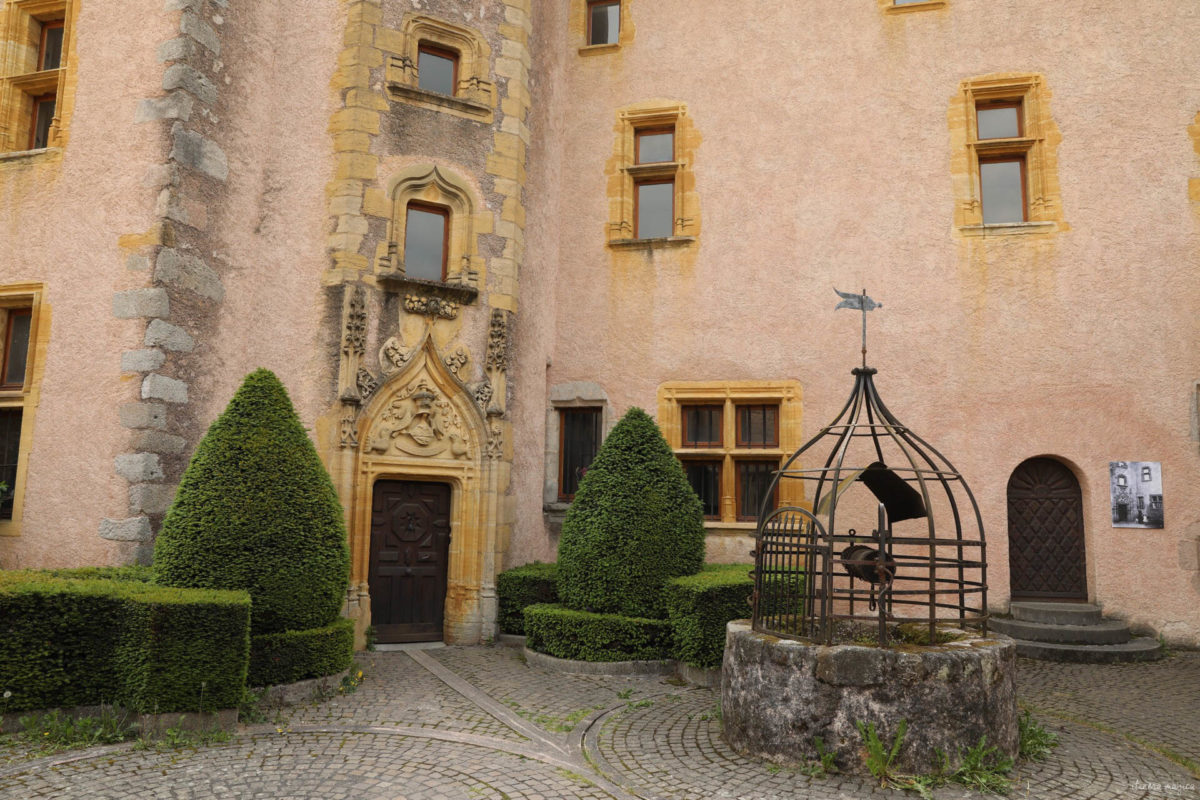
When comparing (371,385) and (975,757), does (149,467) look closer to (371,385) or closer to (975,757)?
(371,385)

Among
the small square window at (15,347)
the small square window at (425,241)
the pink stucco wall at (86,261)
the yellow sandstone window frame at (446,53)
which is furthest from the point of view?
the small square window at (425,241)

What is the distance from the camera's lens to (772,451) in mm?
10398

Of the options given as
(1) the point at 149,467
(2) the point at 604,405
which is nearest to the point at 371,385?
(1) the point at 149,467

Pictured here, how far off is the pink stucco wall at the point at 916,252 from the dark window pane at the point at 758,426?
1.48 ft

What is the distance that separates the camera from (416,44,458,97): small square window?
33.8 ft

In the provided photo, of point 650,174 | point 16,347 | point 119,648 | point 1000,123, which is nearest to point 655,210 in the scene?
point 650,174

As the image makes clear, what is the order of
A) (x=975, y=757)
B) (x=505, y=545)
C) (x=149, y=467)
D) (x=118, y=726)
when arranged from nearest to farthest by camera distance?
(x=975, y=757), (x=118, y=726), (x=149, y=467), (x=505, y=545)

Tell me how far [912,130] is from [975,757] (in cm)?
823

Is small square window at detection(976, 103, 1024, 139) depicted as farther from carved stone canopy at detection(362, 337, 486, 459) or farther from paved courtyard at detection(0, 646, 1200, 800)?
carved stone canopy at detection(362, 337, 486, 459)

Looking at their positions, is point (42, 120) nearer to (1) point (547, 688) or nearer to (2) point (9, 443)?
(2) point (9, 443)

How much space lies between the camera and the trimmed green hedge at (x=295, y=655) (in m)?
6.43

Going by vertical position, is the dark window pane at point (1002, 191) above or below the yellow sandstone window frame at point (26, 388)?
above

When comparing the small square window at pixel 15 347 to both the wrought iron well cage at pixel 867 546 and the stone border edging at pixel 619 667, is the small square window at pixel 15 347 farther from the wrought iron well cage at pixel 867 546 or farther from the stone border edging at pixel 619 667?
the wrought iron well cage at pixel 867 546

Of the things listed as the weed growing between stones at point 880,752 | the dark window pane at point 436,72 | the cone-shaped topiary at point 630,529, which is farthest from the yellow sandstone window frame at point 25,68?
the weed growing between stones at point 880,752
